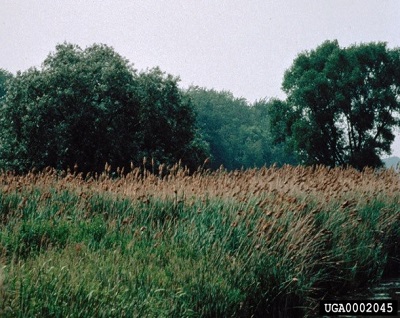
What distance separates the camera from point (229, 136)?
88.0 meters

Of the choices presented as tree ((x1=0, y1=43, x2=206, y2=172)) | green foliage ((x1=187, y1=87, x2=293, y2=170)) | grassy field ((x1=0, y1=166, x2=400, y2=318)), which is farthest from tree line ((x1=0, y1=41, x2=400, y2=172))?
green foliage ((x1=187, y1=87, x2=293, y2=170))

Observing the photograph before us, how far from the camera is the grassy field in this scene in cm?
587

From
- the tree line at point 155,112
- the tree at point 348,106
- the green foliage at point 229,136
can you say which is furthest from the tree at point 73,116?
the green foliage at point 229,136

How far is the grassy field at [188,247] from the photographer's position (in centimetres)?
587

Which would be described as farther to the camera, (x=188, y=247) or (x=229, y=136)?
(x=229, y=136)

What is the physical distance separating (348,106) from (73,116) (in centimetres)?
2403

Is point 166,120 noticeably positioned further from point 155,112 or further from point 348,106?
point 348,106

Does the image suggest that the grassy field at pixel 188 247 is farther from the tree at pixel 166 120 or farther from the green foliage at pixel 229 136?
the green foliage at pixel 229 136

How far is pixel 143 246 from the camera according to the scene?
7910 mm

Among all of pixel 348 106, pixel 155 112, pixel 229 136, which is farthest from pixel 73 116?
pixel 229 136

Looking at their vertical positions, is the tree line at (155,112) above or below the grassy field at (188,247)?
above

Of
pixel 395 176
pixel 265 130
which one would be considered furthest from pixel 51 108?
pixel 265 130

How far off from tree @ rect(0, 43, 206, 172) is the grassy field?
19.2 m

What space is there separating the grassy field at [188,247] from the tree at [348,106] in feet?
105
